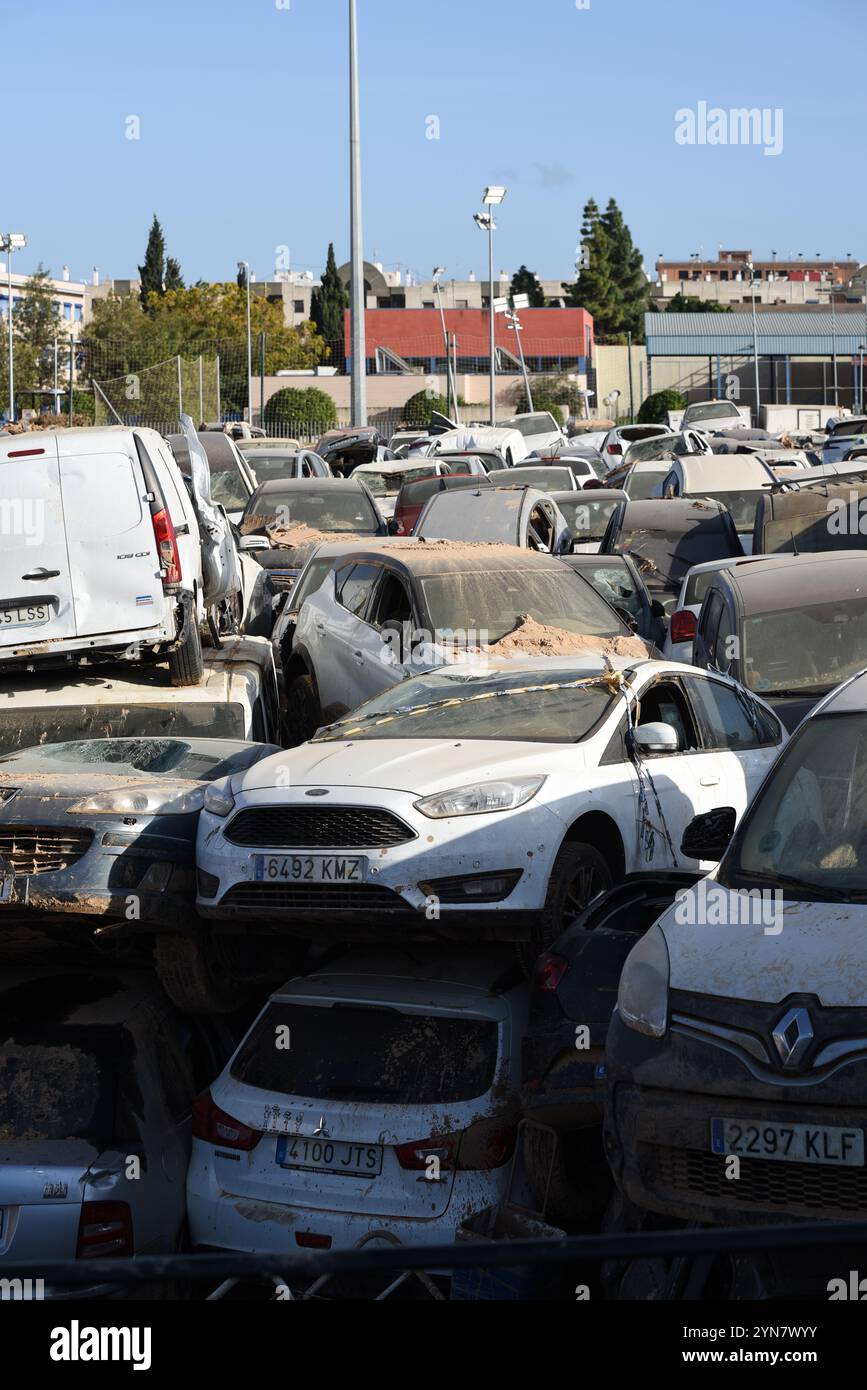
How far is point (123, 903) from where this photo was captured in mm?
6953

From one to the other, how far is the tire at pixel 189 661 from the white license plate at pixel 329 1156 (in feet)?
16.6

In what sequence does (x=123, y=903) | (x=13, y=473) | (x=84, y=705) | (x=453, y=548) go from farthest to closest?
(x=453, y=548) < (x=13, y=473) < (x=84, y=705) < (x=123, y=903)

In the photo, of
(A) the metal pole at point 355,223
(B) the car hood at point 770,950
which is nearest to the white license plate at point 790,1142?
(B) the car hood at point 770,950

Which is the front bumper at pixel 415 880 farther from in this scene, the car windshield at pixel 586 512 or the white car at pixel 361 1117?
the car windshield at pixel 586 512

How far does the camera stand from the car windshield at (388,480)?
1094 inches

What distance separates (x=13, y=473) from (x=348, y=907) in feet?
16.2

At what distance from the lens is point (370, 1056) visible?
6.08m

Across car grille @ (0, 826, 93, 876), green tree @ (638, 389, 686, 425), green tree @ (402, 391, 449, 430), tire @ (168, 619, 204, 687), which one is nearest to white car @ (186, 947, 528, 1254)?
car grille @ (0, 826, 93, 876)

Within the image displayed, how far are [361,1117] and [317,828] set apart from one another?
4.58 feet

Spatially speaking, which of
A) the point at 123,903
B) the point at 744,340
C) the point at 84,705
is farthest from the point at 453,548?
the point at 744,340

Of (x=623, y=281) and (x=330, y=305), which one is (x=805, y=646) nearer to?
(x=330, y=305)

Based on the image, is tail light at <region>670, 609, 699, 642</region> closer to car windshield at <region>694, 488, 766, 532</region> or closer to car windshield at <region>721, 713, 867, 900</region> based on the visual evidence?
car windshield at <region>694, 488, 766, 532</region>

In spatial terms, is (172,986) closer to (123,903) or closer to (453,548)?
(123,903)
